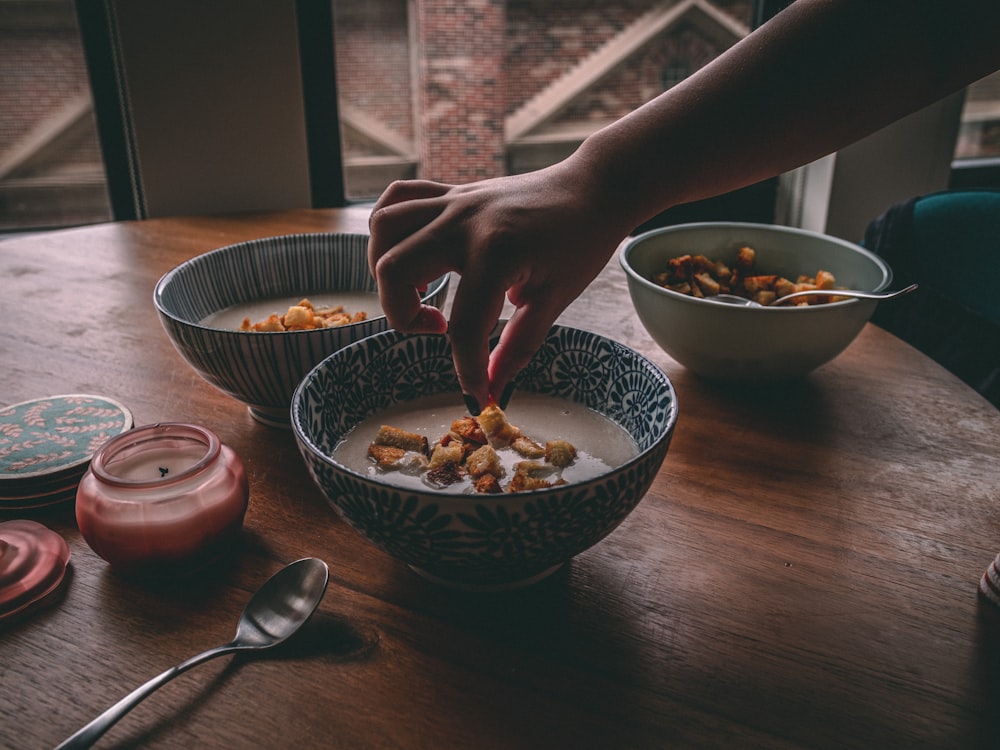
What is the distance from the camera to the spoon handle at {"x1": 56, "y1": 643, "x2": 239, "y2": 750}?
1.50ft

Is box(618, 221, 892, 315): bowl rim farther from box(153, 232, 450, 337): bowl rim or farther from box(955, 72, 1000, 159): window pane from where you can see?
box(955, 72, 1000, 159): window pane

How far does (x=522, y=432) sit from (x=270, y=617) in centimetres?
29

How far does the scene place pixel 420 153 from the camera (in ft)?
24.7

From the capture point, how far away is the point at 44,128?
22.3 ft

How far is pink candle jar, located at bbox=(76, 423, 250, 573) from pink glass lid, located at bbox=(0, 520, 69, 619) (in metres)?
0.03

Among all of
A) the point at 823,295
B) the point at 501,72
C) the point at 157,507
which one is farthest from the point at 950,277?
the point at 501,72

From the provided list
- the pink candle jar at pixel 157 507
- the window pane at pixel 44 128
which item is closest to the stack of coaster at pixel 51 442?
the pink candle jar at pixel 157 507

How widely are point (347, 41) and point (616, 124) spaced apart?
722 cm

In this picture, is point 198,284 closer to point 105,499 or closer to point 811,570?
point 105,499

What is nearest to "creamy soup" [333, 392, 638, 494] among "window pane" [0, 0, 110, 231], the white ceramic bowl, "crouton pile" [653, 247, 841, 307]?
the white ceramic bowl

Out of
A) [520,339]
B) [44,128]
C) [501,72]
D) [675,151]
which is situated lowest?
[44,128]

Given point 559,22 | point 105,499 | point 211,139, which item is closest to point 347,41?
point 559,22

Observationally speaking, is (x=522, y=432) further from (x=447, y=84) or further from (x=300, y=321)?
(x=447, y=84)

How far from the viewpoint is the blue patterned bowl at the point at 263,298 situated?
0.77 meters
